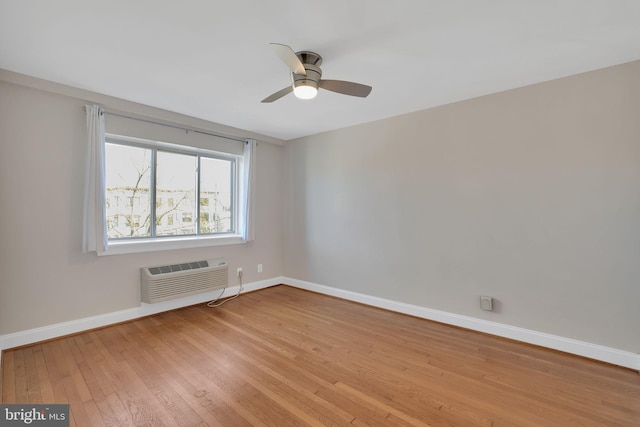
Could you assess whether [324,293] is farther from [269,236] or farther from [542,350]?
[542,350]

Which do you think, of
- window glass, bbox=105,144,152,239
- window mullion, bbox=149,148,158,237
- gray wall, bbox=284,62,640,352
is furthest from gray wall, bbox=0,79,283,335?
gray wall, bbox=284,62,640,352

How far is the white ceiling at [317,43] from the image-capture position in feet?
5.40

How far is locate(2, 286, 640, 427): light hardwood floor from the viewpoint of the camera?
1715mm

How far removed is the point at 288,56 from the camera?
68.7 inches

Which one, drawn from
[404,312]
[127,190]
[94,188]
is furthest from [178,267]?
[404,312]

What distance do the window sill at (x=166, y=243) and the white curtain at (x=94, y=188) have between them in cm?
16

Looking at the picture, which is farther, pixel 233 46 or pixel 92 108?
pixel 92 108

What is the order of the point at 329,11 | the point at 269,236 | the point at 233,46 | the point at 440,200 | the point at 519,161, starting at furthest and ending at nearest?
the point at 269,236 → the point at 440,200 → the point at 519,161 → the point at 233,46 → the point at 329,11

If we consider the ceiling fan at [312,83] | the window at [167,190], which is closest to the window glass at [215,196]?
the window at [167,190]

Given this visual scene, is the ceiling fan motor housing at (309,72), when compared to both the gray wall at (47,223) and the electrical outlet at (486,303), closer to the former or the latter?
the gray wall at (47,223)

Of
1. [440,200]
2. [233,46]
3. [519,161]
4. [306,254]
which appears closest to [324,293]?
[306,254]

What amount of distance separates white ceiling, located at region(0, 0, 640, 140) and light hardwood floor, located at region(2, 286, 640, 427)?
241 centimetres

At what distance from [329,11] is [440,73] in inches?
48.0

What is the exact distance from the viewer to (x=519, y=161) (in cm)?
268
